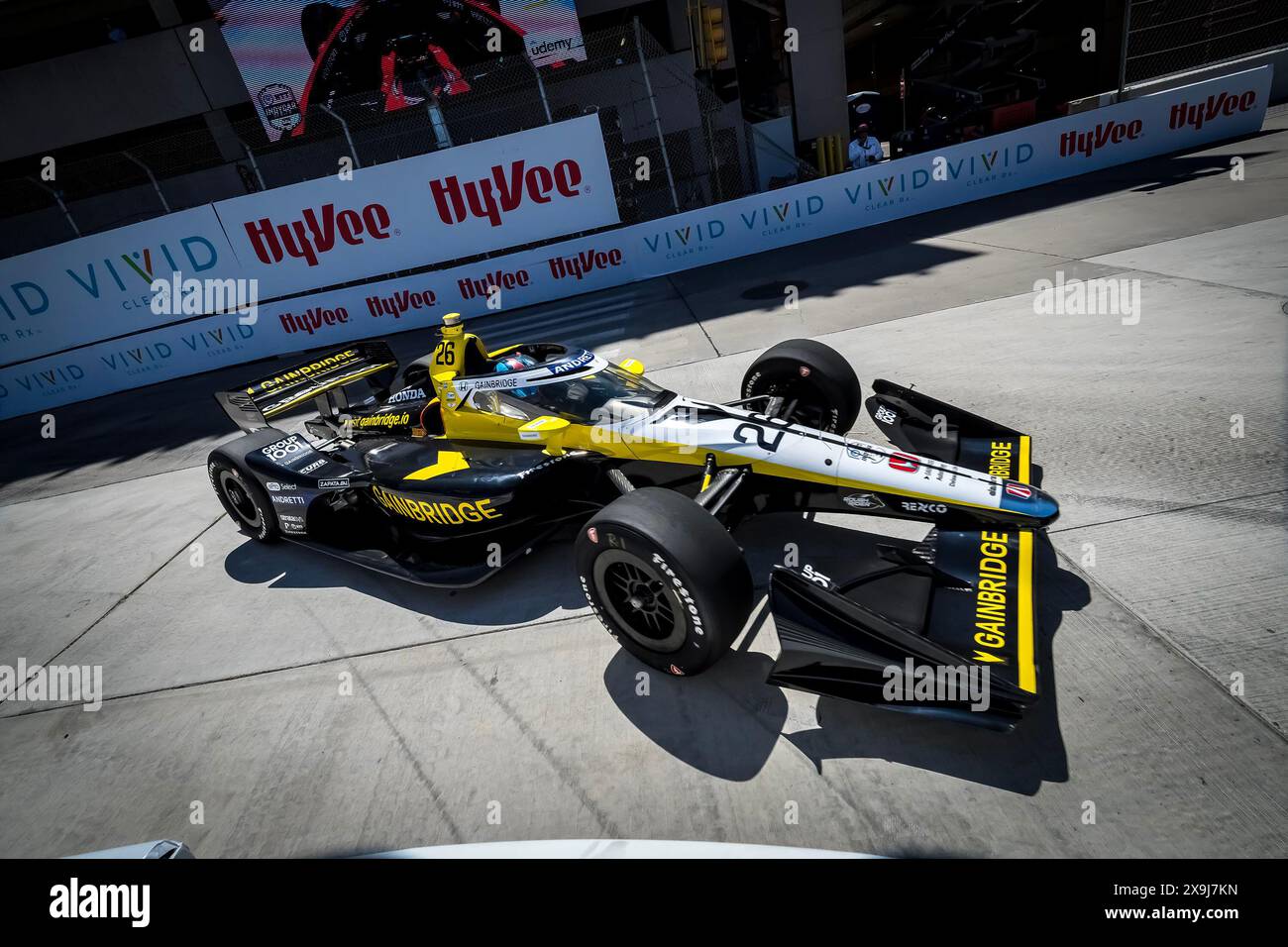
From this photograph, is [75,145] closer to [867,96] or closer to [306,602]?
[306,602]

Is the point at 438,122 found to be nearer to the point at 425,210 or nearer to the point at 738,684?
the point at 425,210

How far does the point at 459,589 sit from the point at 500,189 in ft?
31.5

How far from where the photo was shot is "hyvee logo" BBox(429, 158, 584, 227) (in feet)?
38.4

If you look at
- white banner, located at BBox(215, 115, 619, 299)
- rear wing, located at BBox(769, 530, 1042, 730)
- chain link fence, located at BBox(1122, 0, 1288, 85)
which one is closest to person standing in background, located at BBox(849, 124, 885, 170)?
white banner, located at BBox(215, 115, 619, 299)

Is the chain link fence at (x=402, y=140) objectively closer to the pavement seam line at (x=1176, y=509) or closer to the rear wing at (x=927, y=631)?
the pavement seam line at (x=1176, y=509)

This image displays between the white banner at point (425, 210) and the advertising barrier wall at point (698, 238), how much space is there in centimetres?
43

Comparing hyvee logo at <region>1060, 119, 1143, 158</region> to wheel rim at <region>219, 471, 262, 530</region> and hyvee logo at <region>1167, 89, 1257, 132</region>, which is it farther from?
wheel rim at <region>219, 471, 262, 530</region>

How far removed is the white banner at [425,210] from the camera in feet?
38.1

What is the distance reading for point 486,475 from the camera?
4.27 m

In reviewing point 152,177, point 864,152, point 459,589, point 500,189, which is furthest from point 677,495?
point 864,152

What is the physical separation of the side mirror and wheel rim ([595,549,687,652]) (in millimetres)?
1336

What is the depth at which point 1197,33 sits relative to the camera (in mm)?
18359

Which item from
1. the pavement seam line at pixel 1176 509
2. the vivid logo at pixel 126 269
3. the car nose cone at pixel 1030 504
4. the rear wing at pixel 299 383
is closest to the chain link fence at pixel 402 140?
the vivid logo at pixel 126 269
